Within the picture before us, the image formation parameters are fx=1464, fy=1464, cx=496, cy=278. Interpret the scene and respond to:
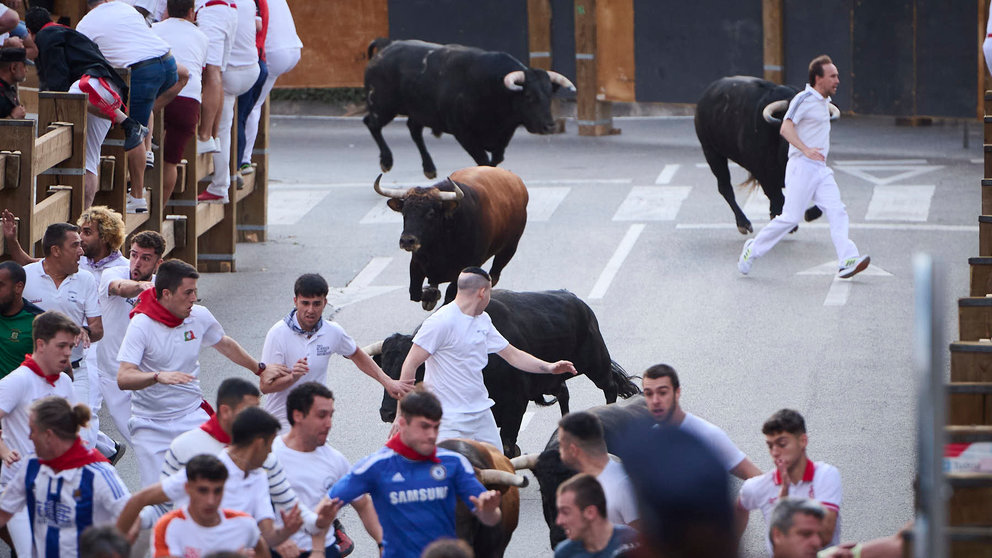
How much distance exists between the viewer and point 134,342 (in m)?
8.12

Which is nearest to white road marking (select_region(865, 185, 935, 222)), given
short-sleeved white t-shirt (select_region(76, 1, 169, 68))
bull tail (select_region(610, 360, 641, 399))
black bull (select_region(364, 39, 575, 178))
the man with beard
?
black bull (select_region(364, 39, 575, 178))

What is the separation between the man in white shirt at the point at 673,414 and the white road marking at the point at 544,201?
38.5 feet

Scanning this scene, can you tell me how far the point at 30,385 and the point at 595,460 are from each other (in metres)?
3.03

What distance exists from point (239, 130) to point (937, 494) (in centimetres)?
1326

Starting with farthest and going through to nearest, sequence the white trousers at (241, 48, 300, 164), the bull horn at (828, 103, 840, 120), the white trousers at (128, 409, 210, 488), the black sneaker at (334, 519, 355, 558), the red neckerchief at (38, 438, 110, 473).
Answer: the white trousers at (241, 48, 300, 164)
the bull horn at (828, 103, 840, 120)
the white trousers at (128, 409, 210, 488)
the black sneaker at (334, 519, 355, 558)
the red neckerchief at (38, 438, 110, 473)

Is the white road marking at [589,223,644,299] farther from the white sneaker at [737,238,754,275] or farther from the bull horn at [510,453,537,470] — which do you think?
the bull horn at [510,453,537,470]

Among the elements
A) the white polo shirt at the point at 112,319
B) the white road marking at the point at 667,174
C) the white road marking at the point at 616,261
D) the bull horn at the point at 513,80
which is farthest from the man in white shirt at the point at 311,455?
the white road marking at the point at 667,174

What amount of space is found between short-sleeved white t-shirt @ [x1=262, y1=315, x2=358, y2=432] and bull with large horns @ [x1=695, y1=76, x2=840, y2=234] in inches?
379

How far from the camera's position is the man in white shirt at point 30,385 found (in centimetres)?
733

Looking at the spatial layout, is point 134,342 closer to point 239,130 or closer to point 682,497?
point 682,497

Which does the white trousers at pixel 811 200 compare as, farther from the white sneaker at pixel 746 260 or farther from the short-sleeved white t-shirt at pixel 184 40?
the short-sleeved white t-shirt at pixel 184 40

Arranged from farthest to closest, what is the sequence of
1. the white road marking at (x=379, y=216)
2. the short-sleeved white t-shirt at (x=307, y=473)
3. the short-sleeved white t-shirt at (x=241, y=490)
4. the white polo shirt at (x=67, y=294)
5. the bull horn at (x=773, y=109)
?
1. the white road marking at (x=379, y=216)
2. the bull horn at (x=773, y=109)
3. the white polo shirt at (x=67, y=294)
4. the short-sleeved white t-shirt at (x=307, y=473)
5. the short-sleeved white t-shirt at (x=241, y=490)

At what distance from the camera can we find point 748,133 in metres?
17.8

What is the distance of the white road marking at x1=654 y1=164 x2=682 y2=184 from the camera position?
21547 millimetres
